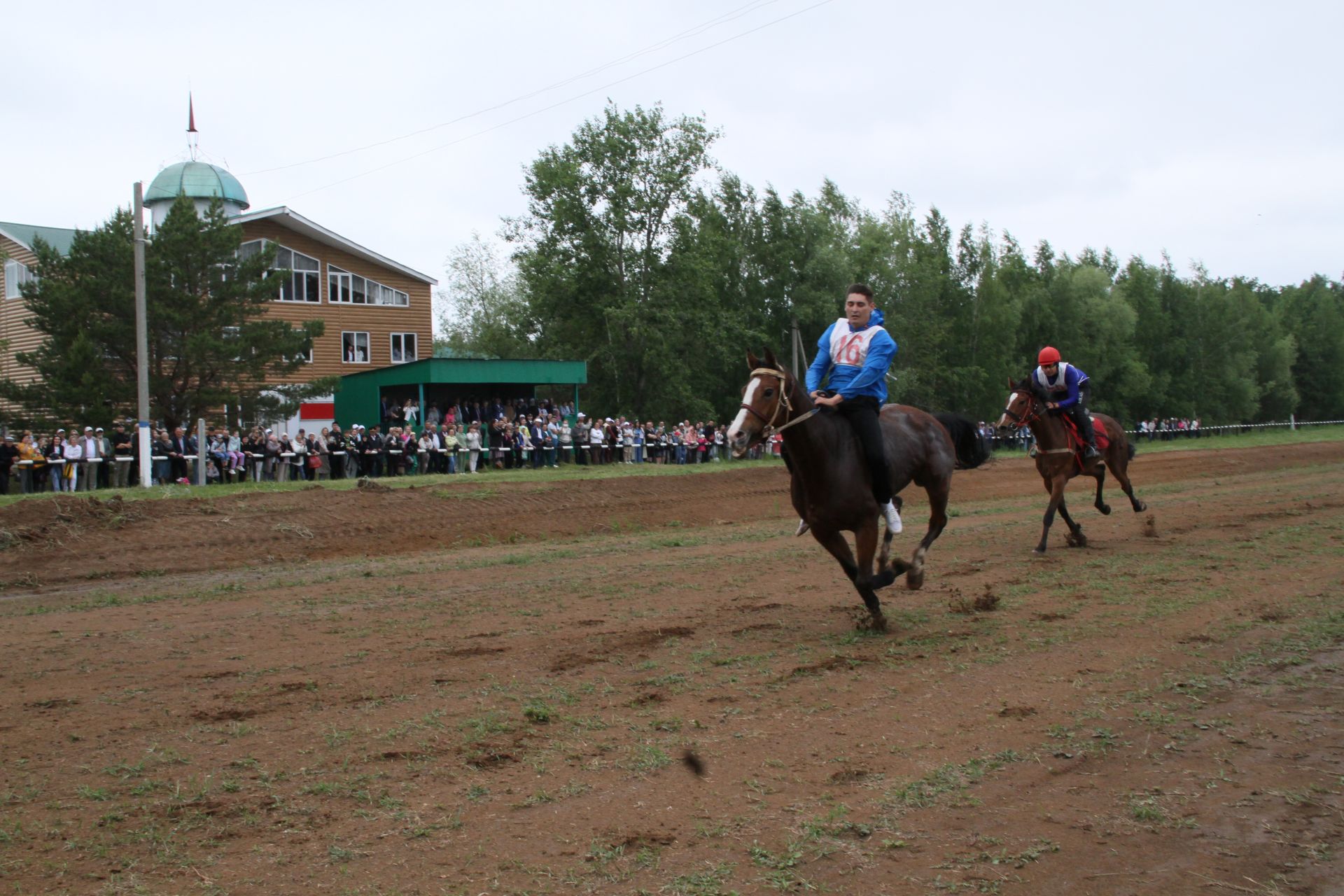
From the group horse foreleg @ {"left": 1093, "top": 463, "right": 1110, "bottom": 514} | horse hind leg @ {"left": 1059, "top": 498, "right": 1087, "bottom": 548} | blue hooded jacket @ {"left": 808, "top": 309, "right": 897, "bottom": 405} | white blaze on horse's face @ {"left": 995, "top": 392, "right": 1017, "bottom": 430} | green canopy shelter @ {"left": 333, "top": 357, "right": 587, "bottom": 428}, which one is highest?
green canopy shelter @ {"left": 333, "top": 357, "right": 587, "bottom": 428}

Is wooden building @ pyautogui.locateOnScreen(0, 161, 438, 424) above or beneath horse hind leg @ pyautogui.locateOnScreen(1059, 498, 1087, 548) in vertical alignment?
above

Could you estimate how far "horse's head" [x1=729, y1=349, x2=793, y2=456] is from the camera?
8242 mm

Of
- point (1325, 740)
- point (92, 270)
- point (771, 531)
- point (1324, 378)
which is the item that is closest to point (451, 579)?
point (771, 531)

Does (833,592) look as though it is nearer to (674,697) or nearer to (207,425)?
(674,697)

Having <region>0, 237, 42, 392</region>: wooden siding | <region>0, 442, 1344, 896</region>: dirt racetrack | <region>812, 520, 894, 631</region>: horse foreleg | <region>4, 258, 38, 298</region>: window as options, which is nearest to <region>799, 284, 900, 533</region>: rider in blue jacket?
<region>812, 520, 894, 631</region>: horse foreleg

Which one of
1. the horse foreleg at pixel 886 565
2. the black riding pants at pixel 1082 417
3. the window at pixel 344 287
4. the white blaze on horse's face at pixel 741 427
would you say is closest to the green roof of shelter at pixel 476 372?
the window at pixel 344 287

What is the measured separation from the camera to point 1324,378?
97.2 m

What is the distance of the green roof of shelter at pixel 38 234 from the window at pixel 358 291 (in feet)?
32.2

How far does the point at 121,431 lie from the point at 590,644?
2059cm

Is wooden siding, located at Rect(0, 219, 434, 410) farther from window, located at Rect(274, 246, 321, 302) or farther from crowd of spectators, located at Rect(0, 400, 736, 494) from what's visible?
crowd of spectators, located at Rect(0, 400, 736, 494)

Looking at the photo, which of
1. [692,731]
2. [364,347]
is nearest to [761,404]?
[692,731]

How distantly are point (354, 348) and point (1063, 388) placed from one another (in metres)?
37.2

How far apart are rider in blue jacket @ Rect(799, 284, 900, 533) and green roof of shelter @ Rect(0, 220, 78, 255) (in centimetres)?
3903

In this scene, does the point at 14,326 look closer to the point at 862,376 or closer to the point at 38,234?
the point at 38,234
